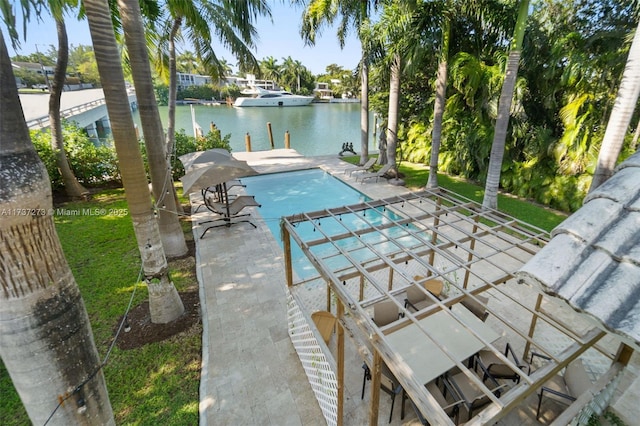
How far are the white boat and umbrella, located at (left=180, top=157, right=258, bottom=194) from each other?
177ft

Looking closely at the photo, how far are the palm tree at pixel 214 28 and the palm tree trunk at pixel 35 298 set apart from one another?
849cm

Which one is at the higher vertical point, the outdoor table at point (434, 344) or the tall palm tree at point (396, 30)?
the tall palm tree at point (396, 30)

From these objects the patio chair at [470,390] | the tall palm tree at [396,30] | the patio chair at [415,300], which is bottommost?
the patio chair at [470,390]

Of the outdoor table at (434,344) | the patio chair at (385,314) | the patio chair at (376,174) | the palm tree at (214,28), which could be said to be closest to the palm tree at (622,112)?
the outdoor table at (434,344)

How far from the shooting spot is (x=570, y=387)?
3648 mm

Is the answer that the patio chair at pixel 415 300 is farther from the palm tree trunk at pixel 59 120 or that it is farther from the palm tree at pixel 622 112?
the palm tree trunk at pixel 59 120

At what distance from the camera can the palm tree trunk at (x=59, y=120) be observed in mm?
8781

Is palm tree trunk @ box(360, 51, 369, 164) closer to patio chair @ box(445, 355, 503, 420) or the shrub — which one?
the shrub

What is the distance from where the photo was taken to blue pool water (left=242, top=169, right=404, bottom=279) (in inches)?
407

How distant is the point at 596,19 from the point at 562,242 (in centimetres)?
1344

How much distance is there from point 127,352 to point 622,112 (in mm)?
10330

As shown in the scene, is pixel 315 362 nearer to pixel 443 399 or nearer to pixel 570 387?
pixel 443 399

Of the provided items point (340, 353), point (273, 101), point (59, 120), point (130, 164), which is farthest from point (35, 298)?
point (273, 101)

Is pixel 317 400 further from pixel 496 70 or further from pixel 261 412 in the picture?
pixel 496 70
